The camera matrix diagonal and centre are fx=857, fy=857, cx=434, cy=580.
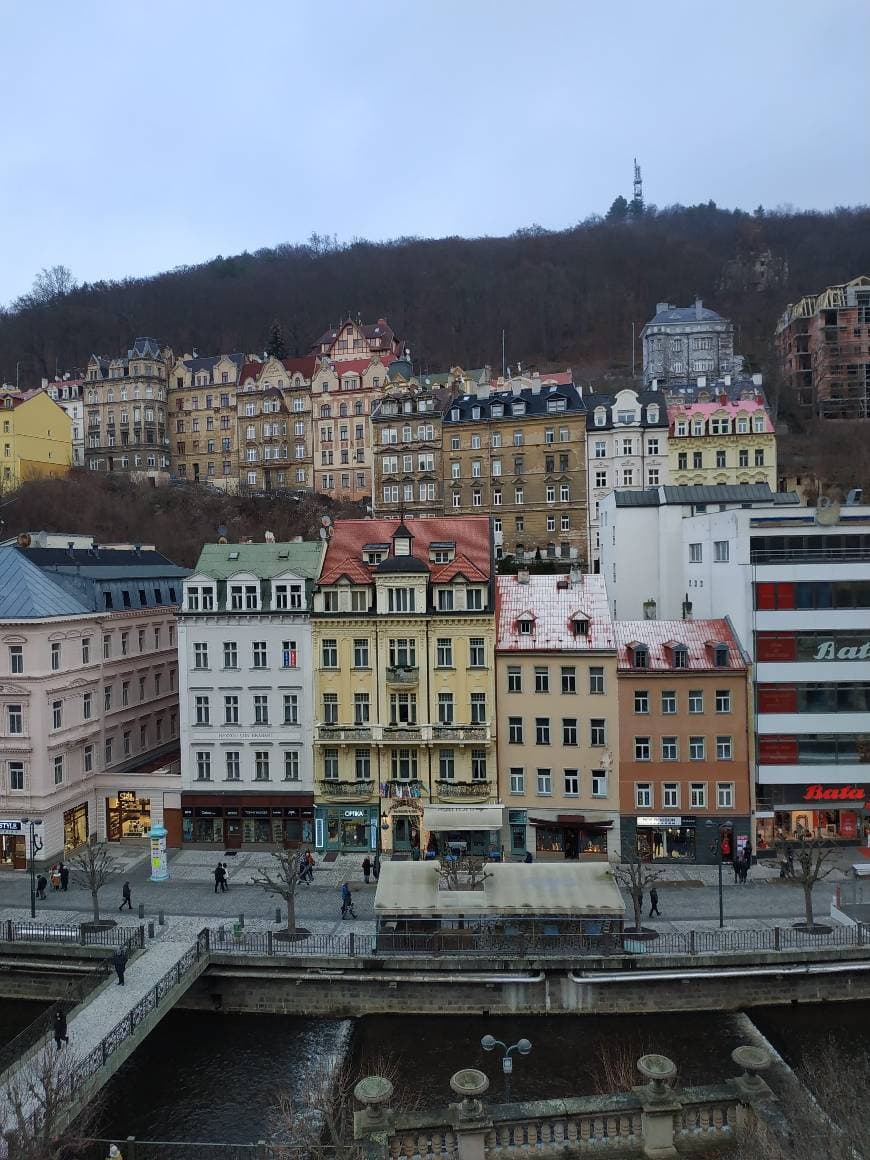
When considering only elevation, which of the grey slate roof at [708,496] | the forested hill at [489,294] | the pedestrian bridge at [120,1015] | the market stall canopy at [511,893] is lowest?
the pedestrian bridge at [120,1015]

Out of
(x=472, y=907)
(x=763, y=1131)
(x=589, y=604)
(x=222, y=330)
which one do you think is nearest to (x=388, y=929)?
(x=472, y=907)

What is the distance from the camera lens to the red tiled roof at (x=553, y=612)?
40094mm

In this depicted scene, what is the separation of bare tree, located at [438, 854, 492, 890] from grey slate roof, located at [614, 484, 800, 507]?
26799 mm

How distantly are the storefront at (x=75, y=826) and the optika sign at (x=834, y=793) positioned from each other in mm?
34109

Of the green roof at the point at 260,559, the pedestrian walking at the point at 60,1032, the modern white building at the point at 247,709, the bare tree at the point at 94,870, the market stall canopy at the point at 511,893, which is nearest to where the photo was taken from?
the pedestrian walking at the point at 60,1032

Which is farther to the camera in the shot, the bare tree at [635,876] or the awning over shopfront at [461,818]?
the awning over shopfront at [461,818]

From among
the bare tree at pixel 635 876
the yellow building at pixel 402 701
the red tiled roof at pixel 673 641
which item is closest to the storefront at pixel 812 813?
the bare tree at pixel 635 876

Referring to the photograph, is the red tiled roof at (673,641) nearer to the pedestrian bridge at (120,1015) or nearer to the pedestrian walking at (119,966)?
the pedestrian bridge at (120,1015)

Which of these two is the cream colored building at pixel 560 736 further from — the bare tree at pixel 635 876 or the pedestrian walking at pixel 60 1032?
the pedestrian walking at pixel 60 1032

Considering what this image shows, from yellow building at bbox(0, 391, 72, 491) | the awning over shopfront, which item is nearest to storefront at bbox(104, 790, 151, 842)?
the awning over shopfront

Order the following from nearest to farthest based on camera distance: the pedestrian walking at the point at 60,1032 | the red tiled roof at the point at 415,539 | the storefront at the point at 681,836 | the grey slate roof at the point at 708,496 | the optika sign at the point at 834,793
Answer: the pedestrian walking at the point at 60,1032 < the storefront at the point at 681,836 < the optika sign at the point at 834,793 < the red tiled roof at the point at 415,539 < the grey slate roof at the point at 708,496

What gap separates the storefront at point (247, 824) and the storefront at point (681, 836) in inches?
605

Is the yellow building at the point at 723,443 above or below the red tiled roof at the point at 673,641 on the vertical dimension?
above

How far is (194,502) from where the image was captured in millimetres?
85625
